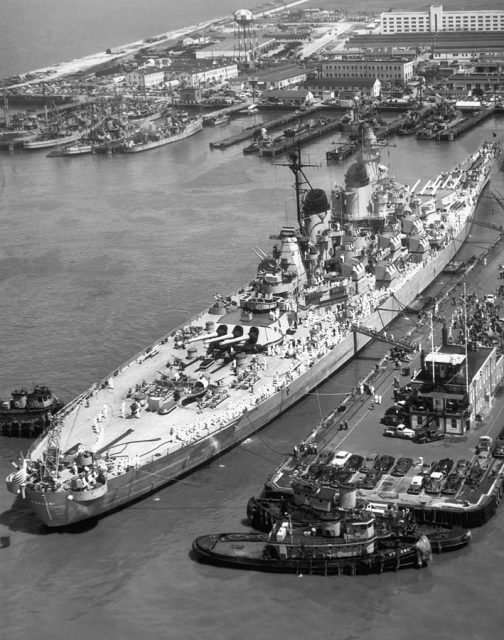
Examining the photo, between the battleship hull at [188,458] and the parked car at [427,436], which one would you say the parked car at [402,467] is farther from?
the battleship hull at [188,458]

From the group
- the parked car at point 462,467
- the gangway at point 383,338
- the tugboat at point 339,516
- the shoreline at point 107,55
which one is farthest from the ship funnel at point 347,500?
the shoreline at point 107,55

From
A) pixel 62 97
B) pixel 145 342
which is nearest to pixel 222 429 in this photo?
pixel 145 342

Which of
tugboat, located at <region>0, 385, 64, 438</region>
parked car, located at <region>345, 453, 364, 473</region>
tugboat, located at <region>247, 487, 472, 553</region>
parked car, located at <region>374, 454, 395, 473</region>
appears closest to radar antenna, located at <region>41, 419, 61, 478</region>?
tugboat, located at <region>0, 385, 64, 438</region>

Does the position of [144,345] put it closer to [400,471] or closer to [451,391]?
[451,391]

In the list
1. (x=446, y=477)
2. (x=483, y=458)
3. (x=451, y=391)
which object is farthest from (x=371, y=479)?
(x=451, y=391)

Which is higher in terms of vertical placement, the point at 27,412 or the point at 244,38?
the point at 244,38

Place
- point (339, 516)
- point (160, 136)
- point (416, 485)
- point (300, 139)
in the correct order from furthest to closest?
point (160, 136), point (300, 139), point (416, 485), point (339, 516)
